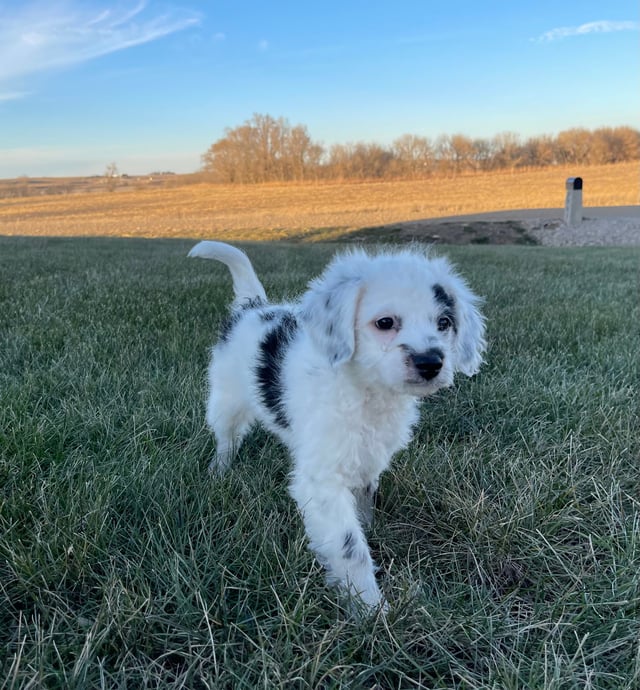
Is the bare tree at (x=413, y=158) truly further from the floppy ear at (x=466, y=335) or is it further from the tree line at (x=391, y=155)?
the floppy ear at (x=466, y=335)

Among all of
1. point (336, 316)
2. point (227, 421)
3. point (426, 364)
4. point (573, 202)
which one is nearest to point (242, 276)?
point (227, 421)

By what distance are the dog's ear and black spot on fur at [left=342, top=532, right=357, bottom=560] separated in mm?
629

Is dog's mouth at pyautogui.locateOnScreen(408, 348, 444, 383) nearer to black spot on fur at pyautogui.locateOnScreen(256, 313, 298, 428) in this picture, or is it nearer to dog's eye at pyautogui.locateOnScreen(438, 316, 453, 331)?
dog's eye at pyautogui.locateOnScreen(438, 316, 453, 331)

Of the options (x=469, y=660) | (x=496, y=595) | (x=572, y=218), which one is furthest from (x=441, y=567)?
(x=572, y=218)

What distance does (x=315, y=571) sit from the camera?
1774 mm

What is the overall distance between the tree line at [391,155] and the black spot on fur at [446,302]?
2180 inches

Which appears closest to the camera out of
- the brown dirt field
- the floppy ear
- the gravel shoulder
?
the floppy ear

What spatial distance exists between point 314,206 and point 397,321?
3612 centimetres

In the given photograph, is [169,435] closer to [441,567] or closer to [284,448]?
[284,448]

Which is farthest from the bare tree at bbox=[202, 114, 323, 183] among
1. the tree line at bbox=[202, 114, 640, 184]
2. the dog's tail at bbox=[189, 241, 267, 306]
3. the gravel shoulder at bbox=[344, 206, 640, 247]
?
the dog's tail at bbox=[189, 241, 267, 306]

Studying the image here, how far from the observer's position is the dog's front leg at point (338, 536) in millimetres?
1795

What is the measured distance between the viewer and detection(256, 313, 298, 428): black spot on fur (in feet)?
8.13

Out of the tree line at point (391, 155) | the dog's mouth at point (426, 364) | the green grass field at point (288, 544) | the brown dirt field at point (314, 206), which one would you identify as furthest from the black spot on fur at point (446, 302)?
the tree line at point (391, 155)

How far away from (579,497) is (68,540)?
1959 mm
